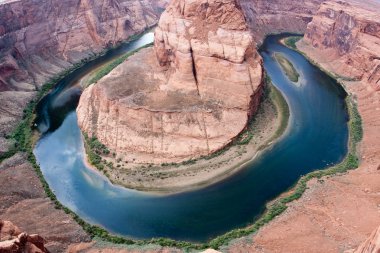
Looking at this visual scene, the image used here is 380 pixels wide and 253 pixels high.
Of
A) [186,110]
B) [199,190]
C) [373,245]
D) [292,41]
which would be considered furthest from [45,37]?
[373,245]

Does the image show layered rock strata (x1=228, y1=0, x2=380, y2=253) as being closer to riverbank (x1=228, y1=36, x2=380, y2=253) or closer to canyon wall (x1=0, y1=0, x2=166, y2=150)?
riverbank (x1=228, y1=36, x2=380, y2=253)

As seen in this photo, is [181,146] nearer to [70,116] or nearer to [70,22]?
[70,116]

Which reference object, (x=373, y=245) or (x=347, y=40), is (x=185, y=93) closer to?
(x=373, y=245)

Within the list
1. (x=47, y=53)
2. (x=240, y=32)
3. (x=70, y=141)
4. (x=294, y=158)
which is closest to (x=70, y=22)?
(x=47, y=53)

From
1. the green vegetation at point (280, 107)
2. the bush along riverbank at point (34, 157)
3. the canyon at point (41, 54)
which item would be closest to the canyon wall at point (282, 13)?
the canyon at point (41, 54)

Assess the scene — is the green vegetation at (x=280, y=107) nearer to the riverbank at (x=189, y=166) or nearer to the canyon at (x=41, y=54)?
the riverbank at (x=189, y=166)
